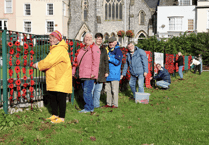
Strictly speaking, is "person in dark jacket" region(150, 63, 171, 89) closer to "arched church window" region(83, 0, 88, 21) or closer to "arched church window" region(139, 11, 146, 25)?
"arched church window" region(139, 11, 146, 25)

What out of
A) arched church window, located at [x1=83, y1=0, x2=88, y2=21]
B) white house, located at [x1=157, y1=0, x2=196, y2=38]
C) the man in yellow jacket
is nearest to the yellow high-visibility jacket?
the man in yellow jacket

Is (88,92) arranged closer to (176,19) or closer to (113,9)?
(176,19)

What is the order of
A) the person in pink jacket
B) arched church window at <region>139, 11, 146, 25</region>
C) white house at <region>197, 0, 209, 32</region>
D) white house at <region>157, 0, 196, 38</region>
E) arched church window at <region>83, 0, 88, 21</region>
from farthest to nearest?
1. arched church window at <region>83, 0, 88, 21</region>
2. arched church window at <region>139, 11, 146, 25</region>
3. white house at <region>157, 0, 196, 38</region>
4. white house at <region>197, 0, 209, 32</region>
5. the person in pink jacket

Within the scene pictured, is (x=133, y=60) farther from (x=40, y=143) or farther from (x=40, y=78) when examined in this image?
(x=40, y=143)

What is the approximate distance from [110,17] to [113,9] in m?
1.50

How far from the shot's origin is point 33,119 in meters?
4.99

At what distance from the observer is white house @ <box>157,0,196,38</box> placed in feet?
103

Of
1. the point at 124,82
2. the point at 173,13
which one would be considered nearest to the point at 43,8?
the point at 173,13

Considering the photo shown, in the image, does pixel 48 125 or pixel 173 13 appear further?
pixel 173 13

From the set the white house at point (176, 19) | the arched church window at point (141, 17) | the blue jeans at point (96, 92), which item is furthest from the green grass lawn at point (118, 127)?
the arched church window at point (141, 17)

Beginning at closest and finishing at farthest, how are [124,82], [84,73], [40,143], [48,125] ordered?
1. [40,143]
2. [48,125]
3. [84,73]
4. [124,82]

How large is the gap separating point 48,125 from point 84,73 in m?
1.59

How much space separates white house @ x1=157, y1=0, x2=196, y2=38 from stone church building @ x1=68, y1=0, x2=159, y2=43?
306 centimetres

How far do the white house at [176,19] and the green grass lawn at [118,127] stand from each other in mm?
27472
